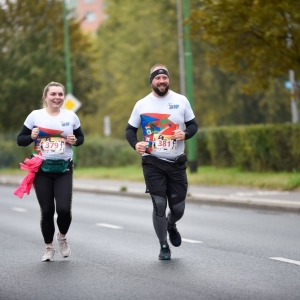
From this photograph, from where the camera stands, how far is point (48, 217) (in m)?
10.6

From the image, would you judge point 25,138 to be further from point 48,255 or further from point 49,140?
point 48,255

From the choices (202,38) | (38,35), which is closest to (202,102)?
(38,35)

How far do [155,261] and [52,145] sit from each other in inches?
64.0

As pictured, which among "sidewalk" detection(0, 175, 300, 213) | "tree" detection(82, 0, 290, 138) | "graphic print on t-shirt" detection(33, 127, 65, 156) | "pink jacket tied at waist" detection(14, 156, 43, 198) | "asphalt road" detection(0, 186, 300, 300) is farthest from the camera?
"tree" detection(82, 0, 290, 138)

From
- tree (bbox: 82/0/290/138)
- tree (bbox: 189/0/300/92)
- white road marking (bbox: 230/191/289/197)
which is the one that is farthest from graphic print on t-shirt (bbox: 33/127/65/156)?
tree (bbox: 82/0/290/138)

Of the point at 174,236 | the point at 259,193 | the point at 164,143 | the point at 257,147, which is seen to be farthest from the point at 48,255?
the point at 257,147

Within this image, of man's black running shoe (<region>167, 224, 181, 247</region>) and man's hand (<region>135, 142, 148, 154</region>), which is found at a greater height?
man's hand (<region>135, 142, 148, 154</region>)

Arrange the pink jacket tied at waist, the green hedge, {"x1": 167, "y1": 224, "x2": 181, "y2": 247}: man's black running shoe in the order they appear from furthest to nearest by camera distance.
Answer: the green hedge, {"x1": 167, "y1": 224, "x2": 181, "y2": 247}: man's black running shoe, the pink jacket tied at waist

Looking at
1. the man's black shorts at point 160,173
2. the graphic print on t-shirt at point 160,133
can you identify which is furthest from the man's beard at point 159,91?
the man's black shorts at point 160,173

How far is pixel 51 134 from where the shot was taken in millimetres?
10477

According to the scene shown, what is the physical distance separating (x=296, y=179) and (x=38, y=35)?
24876mm

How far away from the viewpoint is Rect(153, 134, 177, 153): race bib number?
1036 cm

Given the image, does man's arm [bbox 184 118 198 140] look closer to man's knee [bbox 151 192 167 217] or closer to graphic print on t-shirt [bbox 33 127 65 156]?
man's knee [bbox 151 192 167 217]

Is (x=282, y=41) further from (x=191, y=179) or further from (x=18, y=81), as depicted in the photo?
(x=18, y=81)
